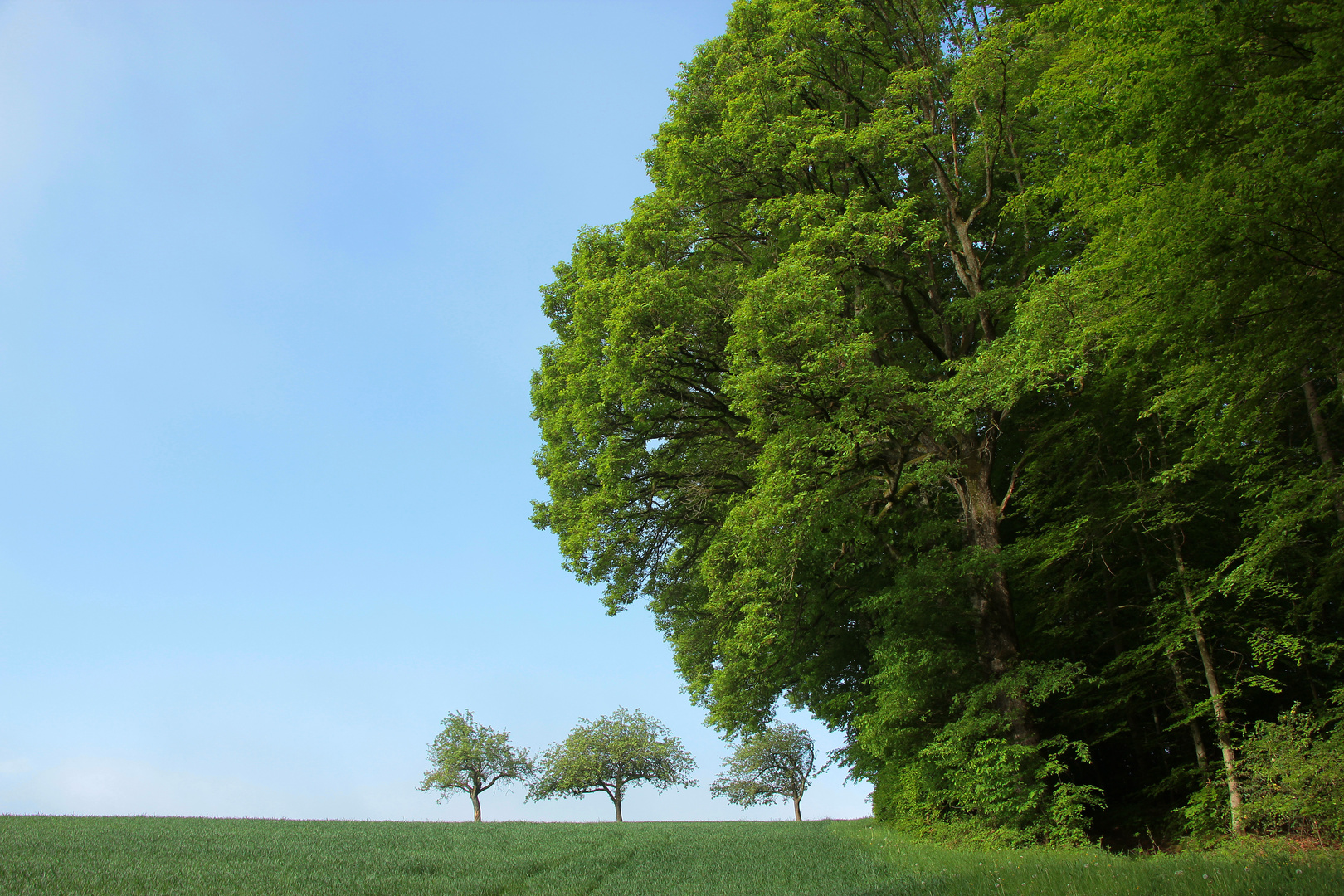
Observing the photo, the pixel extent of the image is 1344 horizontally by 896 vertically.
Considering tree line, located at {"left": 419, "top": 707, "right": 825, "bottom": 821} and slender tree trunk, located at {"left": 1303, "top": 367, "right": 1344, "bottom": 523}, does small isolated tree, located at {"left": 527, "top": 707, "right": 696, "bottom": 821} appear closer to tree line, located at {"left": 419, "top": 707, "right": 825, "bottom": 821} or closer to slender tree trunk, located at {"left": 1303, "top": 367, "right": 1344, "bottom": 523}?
tree line, located at {"left": 419, "top": 707, "right": 825, "bottom": 821}

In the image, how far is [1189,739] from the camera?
58.9 ft

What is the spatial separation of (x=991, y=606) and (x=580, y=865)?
9.42 meters

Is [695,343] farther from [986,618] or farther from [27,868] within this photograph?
[27,868]

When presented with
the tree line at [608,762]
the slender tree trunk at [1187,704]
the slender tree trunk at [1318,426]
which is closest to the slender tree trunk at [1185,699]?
the slender tree trunk at [1187,704]

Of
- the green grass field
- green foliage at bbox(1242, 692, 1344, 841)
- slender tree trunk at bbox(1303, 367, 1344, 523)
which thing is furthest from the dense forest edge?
the green grass field

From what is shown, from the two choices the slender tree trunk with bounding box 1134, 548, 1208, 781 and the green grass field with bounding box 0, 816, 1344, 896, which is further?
the slender tree trunk with bounding box 1134, 548, 1208, 781

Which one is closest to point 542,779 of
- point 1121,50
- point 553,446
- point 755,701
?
point 755,701

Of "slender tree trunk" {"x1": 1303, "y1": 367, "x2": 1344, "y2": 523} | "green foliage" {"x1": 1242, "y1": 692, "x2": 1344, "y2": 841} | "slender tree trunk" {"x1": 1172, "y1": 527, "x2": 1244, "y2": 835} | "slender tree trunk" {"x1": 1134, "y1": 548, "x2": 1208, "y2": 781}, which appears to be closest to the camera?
"green foliage" {"x1": 1242, "y1": 692, "x2": 1344, "y2": 841}

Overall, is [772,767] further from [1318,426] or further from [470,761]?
[1318,426]

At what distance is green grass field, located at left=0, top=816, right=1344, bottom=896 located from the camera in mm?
9000

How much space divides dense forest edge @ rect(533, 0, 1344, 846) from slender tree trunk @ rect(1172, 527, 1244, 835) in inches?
3.7

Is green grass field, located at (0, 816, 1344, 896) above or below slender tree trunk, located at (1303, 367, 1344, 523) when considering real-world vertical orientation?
below

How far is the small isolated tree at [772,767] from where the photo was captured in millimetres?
47438

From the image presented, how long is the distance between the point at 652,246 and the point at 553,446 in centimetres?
534
